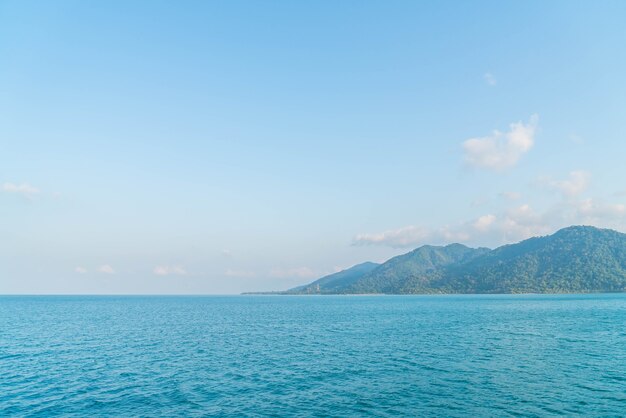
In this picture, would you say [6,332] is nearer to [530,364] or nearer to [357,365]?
[357,365]

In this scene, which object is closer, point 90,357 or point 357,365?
point 357,365

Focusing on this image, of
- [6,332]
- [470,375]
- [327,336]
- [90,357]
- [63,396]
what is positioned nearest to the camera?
[63,396]

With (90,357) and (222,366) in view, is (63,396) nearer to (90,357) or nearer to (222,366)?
(222,366)

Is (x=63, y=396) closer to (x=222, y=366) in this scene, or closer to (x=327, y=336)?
(x=222, y=366)

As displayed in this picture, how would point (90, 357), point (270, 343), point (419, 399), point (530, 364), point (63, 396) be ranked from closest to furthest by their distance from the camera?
point (419, 399) → point (63, 396) → point (530, 364) → point (90, 357) → point (270, 343)

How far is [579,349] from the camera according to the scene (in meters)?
81.2

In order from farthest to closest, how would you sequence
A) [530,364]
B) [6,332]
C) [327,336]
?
[6,332], [327,336], [530,364]

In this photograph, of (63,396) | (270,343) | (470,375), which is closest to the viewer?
(63,396)

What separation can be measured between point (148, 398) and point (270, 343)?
1881 inches

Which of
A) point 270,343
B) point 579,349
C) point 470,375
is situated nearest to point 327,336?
point 270,343

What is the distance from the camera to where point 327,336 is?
356ft

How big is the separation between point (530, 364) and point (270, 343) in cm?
5846

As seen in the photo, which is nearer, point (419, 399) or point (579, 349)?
point (419, 399)

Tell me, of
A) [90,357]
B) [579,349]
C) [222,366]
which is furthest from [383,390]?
[90,357]
